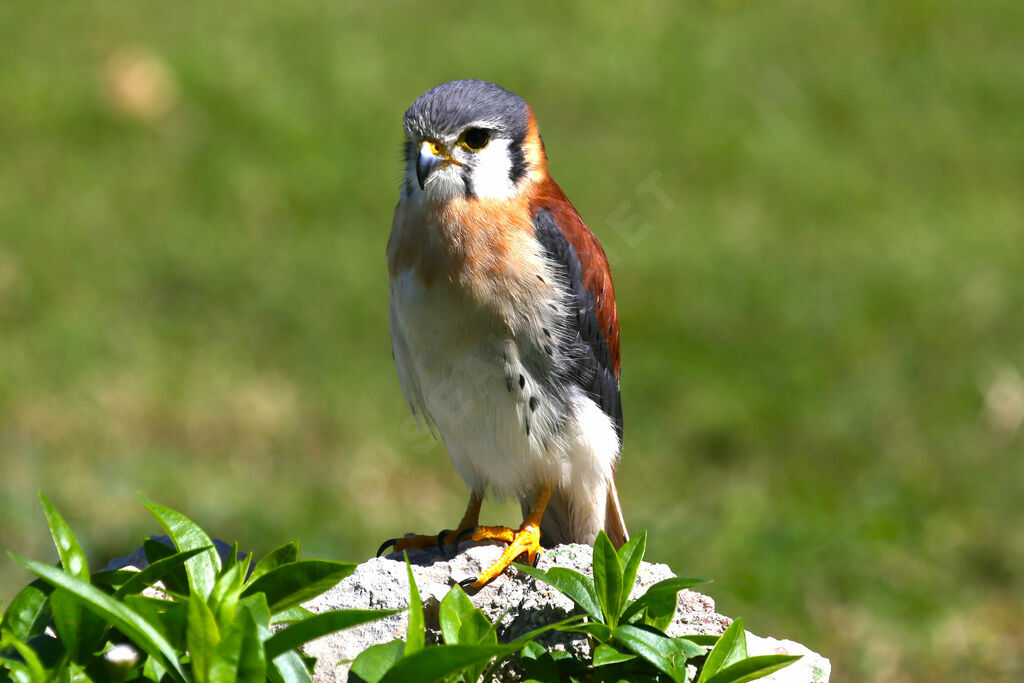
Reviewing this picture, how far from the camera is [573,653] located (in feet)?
8.95

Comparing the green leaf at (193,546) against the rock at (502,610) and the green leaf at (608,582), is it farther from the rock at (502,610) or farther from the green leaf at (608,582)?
the green leaf at (608,582)

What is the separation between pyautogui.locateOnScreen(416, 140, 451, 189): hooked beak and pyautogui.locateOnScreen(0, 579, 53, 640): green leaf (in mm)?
1432

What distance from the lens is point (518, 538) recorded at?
331 cm

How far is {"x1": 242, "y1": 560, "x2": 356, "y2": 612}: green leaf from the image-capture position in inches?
90.9

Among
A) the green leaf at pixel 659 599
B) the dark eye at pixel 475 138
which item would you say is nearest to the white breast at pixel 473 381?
the dark eye at pixel 475 138

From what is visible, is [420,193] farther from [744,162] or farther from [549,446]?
[744,162]

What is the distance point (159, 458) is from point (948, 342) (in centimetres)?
418

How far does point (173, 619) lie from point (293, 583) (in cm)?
24

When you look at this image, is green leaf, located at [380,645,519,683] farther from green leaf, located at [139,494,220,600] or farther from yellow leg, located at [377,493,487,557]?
yellow leg, located at [377,493,487,557]

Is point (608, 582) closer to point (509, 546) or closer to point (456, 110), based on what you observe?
point (509, 546)

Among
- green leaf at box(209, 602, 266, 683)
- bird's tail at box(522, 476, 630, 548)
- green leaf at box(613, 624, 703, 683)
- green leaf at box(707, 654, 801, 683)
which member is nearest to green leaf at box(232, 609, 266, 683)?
green leaf at box(209, 602, 266, 683)

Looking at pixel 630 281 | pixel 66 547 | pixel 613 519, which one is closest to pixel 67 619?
pixel 66 547

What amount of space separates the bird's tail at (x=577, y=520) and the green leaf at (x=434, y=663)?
4.98 feet

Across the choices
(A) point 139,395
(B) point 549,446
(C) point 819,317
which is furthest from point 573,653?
(C) point 819,317
